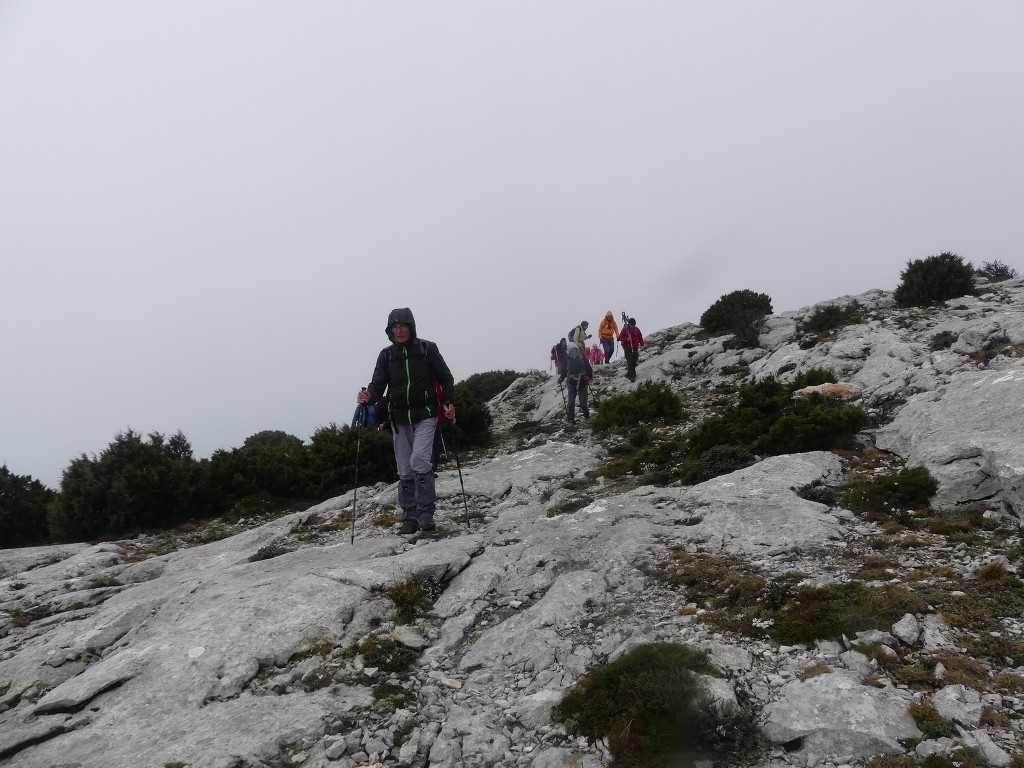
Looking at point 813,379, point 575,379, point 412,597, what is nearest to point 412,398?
point 412,597

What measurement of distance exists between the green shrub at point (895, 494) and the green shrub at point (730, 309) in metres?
19.7

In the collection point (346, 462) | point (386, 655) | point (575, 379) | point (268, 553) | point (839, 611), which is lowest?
point (839, 611)

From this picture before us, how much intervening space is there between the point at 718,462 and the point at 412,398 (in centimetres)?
524

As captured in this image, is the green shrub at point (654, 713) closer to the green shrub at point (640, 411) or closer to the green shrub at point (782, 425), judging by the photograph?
the green shrub at point (782, 425)

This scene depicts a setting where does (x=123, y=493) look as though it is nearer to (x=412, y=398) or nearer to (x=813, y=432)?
(x=412, y=398)

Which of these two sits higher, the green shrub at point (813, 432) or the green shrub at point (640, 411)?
the green shrub at point (640, 411)

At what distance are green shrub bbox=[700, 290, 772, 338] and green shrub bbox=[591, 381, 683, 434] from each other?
12514mm

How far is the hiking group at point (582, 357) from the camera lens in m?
16.9

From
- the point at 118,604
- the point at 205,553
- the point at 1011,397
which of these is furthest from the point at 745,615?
the point at 205,553

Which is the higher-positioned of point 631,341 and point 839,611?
point 631,341

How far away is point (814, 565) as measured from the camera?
568 centimetres

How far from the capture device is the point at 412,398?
8234 mm

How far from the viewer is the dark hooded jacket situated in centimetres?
825

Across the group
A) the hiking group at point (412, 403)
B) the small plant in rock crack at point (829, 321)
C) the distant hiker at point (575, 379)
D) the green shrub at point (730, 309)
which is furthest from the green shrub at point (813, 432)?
the green shrub at point (730, 309)
